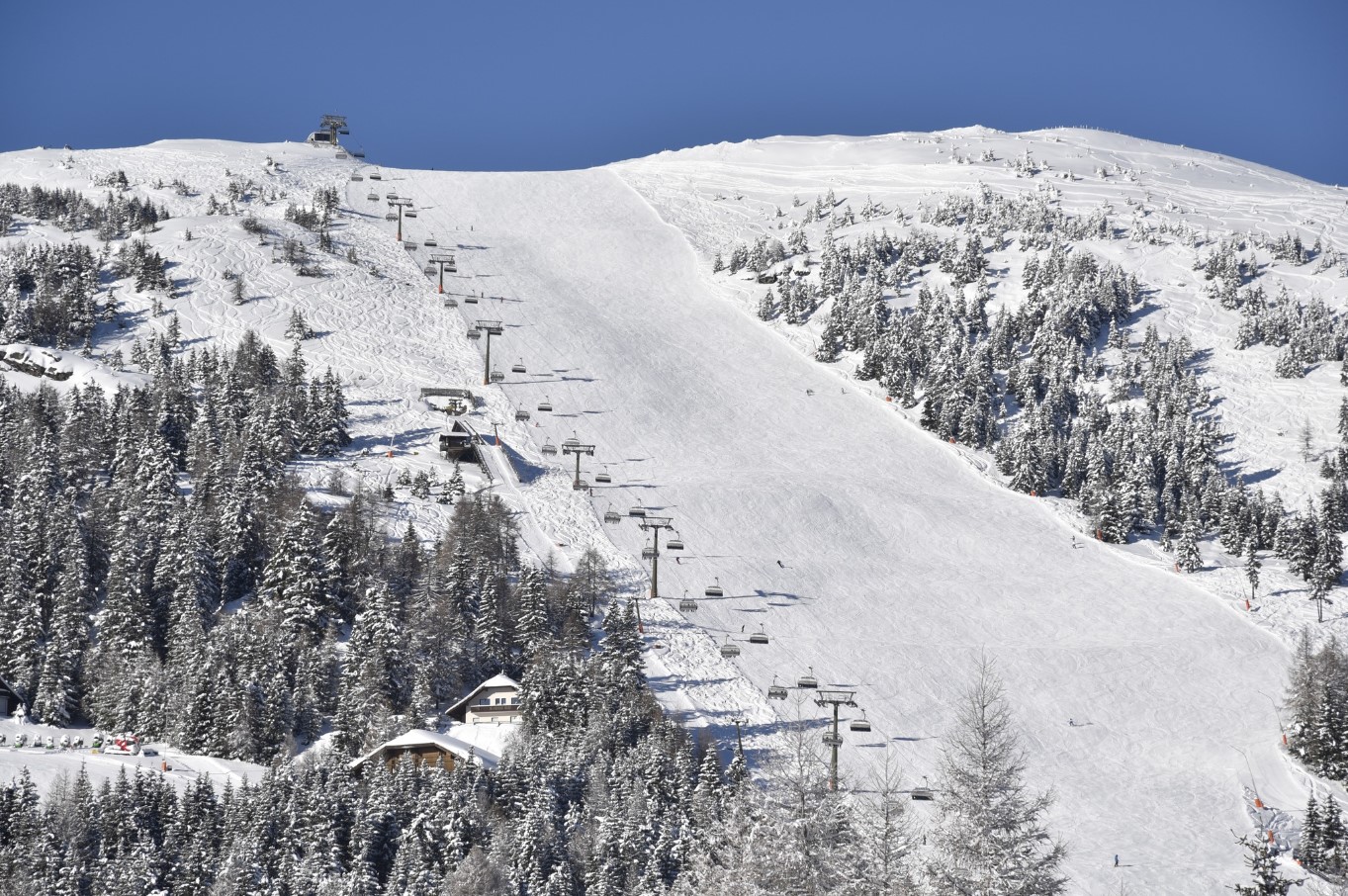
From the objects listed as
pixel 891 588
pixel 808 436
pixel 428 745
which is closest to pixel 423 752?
pixel 428 745

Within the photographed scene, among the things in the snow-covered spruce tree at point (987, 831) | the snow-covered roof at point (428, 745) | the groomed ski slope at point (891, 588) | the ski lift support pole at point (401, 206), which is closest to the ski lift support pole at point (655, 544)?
the groomed ski slope at point (891, 588)

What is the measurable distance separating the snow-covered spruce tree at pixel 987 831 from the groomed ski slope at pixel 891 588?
36.5 metres

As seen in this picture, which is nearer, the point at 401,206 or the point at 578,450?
the point at 578,450

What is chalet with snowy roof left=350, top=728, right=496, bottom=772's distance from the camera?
55.0 metres

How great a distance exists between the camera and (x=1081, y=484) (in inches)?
3644

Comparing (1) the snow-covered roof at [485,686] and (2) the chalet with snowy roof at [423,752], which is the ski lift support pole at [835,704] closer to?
(1) the snow-covered roof at [485,686]

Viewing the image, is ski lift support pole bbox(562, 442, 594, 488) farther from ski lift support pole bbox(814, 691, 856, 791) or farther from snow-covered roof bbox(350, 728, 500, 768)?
snow-covered roof bbox(350, 728, 500, 768)

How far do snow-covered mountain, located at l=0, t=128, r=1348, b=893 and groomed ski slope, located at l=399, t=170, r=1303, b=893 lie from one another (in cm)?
21

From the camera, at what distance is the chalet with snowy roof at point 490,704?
60.9 metres

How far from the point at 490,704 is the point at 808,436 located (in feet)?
143

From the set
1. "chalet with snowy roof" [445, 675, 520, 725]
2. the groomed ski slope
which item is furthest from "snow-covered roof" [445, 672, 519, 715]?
the groomed ski slope

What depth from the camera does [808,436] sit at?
10031 centimetres

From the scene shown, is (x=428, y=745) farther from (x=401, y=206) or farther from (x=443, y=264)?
(x=401, y=206)

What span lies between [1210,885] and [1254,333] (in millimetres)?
66963
